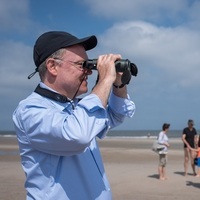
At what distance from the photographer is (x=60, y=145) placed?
72.2 inches

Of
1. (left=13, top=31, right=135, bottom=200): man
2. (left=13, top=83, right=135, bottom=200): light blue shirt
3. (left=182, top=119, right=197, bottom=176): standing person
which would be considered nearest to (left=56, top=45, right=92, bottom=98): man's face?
(left=13, top=31, right=135, bottom=200): man

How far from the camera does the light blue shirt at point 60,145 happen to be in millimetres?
1809

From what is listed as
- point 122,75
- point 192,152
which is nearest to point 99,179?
point 122,75

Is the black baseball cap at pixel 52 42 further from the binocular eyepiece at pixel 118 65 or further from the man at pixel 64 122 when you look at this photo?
the binocular eyepiece at pixel 118 65

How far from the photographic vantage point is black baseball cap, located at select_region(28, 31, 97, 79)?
6.99ft

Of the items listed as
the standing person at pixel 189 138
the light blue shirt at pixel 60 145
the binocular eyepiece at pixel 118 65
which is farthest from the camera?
the standing person at pixel 189 138

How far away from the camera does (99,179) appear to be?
6.97 ft

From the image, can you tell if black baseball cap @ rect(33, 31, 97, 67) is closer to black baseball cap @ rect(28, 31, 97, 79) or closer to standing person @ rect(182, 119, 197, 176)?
black baseball cap @ rect(28, 31, 97, 79)

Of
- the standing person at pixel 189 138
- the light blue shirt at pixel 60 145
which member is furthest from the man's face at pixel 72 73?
the standing person at pixel 189 138

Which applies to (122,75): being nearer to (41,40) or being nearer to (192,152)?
(41,40)

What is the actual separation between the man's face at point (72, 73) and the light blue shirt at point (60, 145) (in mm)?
122

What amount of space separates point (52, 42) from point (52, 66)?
0.16 meters

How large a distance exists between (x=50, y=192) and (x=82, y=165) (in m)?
0.25

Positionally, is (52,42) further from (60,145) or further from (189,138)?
(189,138)
